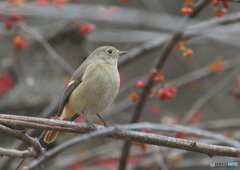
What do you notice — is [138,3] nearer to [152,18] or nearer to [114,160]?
[152,18]

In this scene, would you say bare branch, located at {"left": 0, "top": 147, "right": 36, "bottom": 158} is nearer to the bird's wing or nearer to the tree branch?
the tree branch

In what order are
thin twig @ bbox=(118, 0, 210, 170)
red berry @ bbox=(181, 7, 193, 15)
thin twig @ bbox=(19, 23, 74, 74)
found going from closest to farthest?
1. red berry @ bbox=(181, 7, 193, 15)
2. thin twig @ bbox=(118, 0, 210, 170)
3. thin twig @ bbox=(19, 23, 74, 74)

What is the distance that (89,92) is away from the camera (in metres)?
3.66

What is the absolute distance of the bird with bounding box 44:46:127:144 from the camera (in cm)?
366

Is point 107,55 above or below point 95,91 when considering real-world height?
above

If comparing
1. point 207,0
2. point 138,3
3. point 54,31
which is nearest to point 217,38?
point 207,0

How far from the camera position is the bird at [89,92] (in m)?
3.66

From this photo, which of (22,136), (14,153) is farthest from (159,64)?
(14,153)

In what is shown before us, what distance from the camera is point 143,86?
3939mm

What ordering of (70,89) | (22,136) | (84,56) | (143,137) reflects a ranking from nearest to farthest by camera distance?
(22,136) < (143,137) < (70,89) < (84,56)

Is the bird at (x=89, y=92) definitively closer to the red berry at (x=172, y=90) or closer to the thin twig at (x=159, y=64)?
the thin twig at (x=159, y=64)

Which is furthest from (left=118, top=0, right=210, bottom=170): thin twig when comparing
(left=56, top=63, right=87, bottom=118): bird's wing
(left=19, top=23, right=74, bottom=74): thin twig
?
(left=19, top=23, right=74, bottom=74): thin twig

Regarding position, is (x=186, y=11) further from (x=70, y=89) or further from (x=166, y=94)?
(x=70, y=89)

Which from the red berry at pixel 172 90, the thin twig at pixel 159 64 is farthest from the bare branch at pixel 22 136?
the red berry at pixel 172 90
